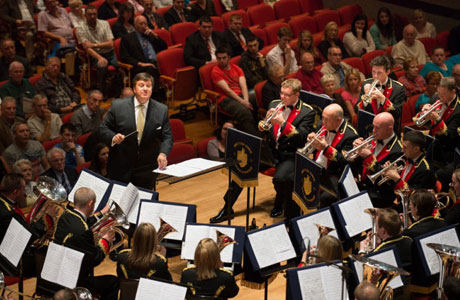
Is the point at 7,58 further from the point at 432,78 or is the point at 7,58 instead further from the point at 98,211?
the point at 432,78

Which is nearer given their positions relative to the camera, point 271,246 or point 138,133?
point 271,246

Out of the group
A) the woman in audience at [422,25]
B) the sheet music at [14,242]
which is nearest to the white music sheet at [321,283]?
the sheet music at [14,242]

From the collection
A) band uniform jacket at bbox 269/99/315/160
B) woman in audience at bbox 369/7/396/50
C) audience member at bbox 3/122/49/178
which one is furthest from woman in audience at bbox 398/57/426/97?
audience member at bbox 3/122/49/178

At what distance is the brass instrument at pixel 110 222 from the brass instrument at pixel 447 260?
7.69 feet

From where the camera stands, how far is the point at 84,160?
805cm

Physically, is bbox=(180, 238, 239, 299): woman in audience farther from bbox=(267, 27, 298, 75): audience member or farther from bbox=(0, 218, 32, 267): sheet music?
bbox=(267, 27, 298, 75): audience member

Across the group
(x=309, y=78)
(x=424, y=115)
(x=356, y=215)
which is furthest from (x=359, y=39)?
(x=356, y=215)

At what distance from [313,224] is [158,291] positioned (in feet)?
4.63

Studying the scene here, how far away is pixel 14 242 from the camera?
5535 mm

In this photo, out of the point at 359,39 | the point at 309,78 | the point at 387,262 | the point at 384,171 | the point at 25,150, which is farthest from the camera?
the point at 359,39

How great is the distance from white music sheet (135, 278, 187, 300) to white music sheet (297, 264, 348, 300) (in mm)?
790

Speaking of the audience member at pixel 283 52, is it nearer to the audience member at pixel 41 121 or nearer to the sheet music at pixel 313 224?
the audience member at pixel 41 121

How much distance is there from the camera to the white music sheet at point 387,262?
510 cm

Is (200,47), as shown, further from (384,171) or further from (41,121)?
(384,171)
